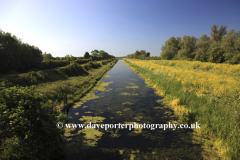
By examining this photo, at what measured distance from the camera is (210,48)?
33.4 metres

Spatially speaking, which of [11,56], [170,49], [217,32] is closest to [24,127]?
[11,56]

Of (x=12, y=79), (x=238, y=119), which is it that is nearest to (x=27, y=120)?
(x=238, y=119)

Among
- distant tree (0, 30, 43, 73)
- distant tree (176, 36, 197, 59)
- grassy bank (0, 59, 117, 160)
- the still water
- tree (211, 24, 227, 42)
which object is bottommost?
the still water

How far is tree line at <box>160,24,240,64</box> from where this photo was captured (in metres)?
21.7

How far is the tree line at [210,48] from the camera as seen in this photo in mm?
21734

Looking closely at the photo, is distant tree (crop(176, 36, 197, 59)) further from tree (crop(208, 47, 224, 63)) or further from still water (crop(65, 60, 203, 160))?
still water (crop(65, 60, 203, 160))

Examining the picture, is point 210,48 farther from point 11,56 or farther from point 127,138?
point 11,56

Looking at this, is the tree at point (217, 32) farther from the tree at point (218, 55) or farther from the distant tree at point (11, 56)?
the distant tree at point (11, 56)

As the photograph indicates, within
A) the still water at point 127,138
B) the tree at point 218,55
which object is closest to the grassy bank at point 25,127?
the still water at point 127,138

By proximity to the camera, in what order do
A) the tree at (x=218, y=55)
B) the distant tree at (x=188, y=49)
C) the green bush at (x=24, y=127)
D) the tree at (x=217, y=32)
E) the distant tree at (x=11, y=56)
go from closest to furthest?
the green bush at (x=24, y=127) < the distant tree at (x=11, y=56) < the tree at (x=218, y=55) < the distant tree at (x=188, y=49) < the tree at (x=217, y=32)

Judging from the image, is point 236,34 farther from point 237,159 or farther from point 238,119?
point 237,159

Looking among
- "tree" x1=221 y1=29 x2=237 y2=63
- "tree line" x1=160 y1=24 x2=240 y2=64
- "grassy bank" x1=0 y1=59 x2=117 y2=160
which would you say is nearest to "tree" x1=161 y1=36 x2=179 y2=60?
"tree line" x1=160 y1=24 x2=240 y2=64

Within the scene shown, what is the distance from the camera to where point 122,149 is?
12.7ft

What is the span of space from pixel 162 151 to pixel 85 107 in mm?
5364
